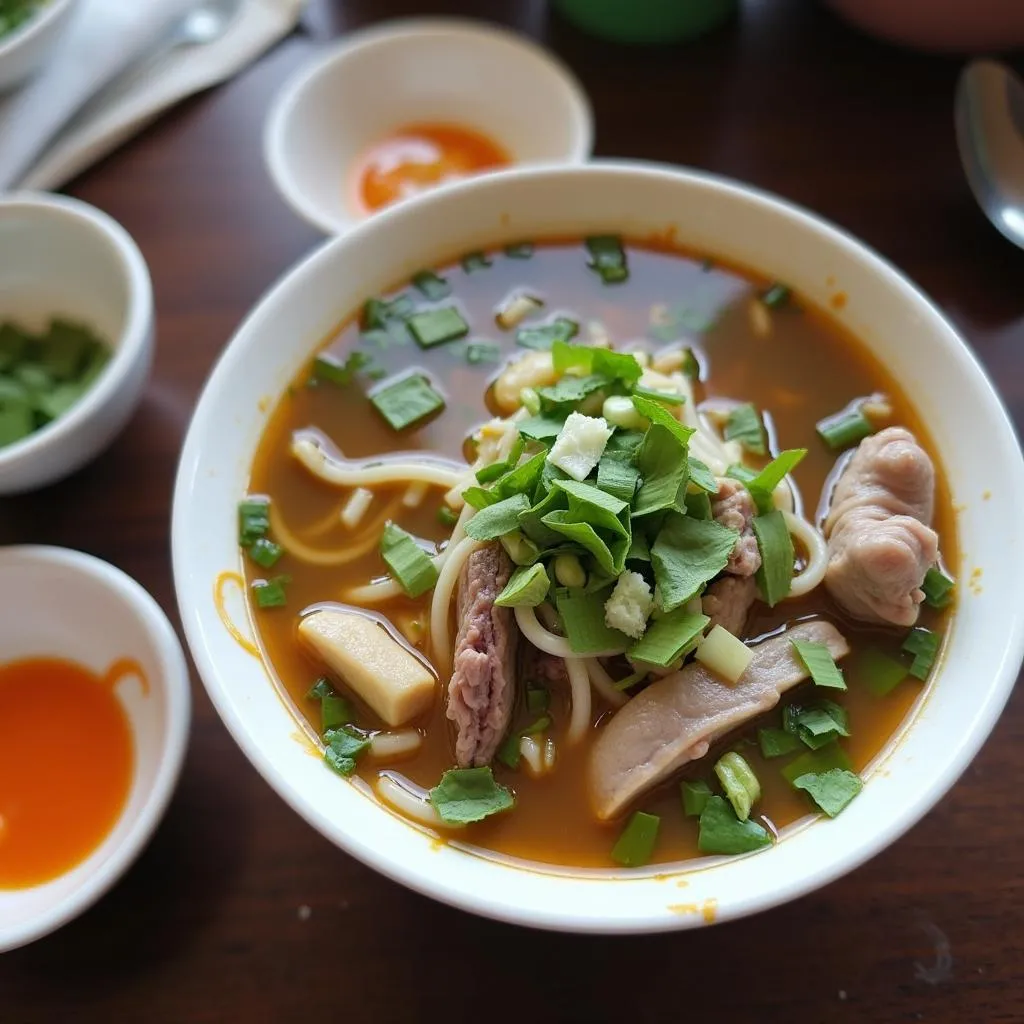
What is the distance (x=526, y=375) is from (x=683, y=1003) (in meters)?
1.37

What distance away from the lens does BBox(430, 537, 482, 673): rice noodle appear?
2086 mm

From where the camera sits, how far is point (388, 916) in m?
2.11

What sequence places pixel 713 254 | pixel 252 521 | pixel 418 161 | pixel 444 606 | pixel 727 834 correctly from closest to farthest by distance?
1. pixel 727 834
2. pixel 444 606
3. pixel 252 521
4. pixel 713 254
5. pixel 418 161

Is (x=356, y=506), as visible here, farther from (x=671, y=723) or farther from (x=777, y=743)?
(x=777, y=743)

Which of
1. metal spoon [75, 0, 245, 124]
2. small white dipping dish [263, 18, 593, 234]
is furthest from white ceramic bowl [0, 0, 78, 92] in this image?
small white dipping dish [263, 18, 593, 234]

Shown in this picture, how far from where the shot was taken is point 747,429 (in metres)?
2.33

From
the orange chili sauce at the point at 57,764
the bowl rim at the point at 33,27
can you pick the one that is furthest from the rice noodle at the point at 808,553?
the bowl rim at the point at 33,27

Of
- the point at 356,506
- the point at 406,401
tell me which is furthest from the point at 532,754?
the point at 406,401

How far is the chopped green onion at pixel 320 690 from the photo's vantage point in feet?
6.74

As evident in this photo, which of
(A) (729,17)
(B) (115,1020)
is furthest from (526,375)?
(A) (729,17)

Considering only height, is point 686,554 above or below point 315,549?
above

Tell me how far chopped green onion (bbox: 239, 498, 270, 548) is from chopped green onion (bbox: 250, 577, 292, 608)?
0.31 ft

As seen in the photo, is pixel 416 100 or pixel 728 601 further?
pixel 416 100

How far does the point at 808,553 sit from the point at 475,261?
109cm
